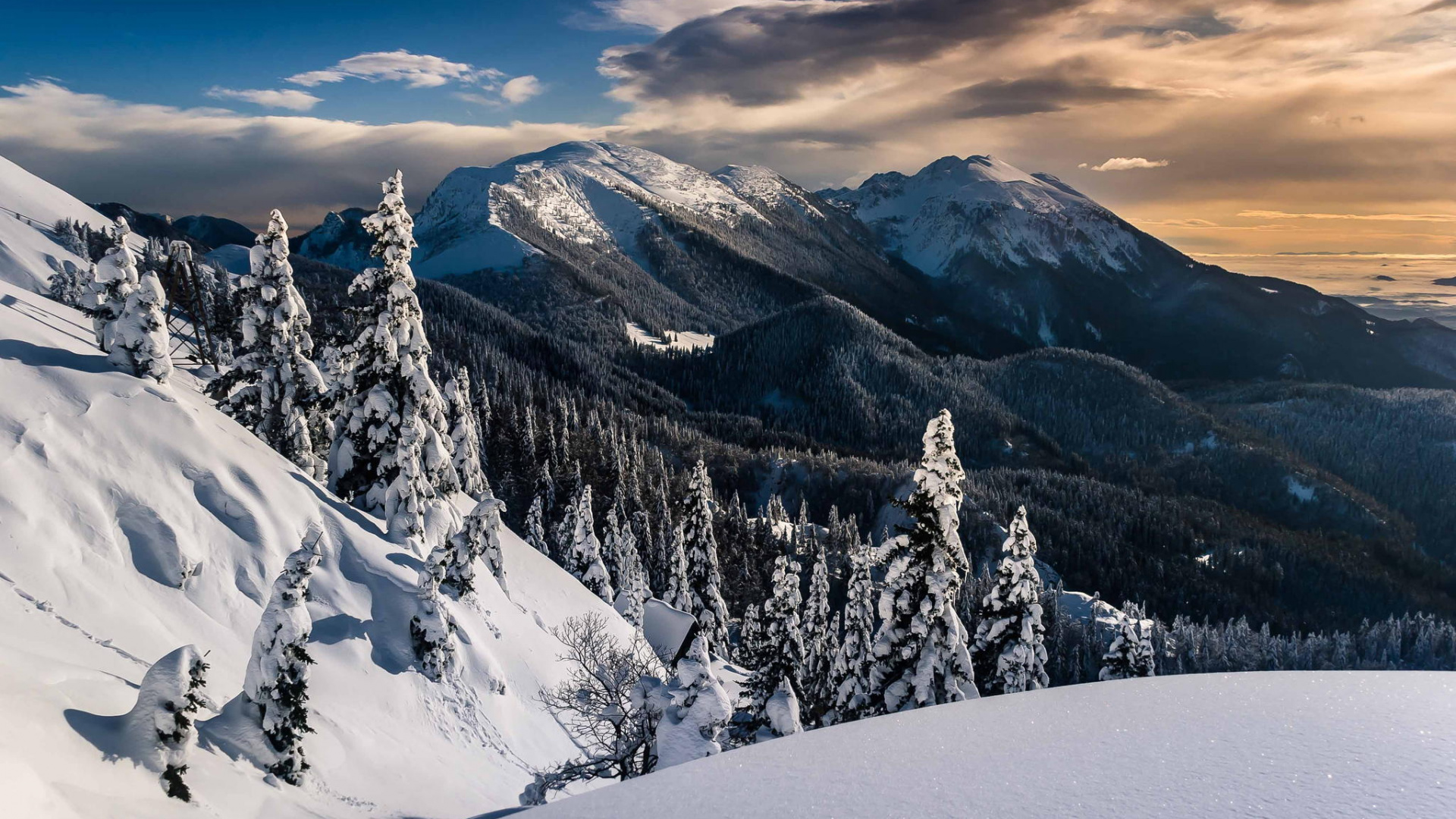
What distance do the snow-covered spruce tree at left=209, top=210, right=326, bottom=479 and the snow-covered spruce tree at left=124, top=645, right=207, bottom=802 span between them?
71.6 feet

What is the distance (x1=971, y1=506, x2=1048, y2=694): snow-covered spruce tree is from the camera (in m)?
28.5

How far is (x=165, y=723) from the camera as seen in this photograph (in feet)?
32.6

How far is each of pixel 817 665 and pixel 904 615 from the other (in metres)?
27.2

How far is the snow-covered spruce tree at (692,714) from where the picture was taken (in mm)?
12672

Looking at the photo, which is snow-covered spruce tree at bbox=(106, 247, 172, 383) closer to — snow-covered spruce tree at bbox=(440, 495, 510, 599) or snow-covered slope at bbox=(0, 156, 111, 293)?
snow-covered spruce tree at bbox=(440, 495, 510, 599)

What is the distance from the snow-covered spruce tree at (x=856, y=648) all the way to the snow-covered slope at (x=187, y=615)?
11.1m

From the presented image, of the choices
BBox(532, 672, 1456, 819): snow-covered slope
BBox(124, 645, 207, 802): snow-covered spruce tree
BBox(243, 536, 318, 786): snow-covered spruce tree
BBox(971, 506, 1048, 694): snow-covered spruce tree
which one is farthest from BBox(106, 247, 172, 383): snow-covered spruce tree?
BBox(971, 506, 1048, 694): snow-covered spruce tree

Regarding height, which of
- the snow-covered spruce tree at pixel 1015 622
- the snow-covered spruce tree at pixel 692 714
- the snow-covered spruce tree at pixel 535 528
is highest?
the snow-covered spruce tree at pixel 692 714

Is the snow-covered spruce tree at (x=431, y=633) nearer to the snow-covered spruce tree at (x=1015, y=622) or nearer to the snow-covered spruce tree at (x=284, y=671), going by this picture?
the snow-covered spruce tree at (x=284, y=671)

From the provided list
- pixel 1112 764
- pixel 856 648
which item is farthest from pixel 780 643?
pixel 1112 764

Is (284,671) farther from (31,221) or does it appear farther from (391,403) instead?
(31,221)

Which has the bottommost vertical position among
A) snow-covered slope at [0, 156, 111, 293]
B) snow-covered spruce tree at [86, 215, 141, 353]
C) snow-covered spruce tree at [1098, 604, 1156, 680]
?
snow-covered spruce tree at [1098, 604, 1156, 680]

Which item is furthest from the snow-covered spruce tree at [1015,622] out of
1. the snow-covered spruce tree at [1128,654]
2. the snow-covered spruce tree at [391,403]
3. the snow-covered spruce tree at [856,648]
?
the snow-covered spruce tree at [391,403]

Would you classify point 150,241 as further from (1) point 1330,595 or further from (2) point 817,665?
(1) point 1330,595
